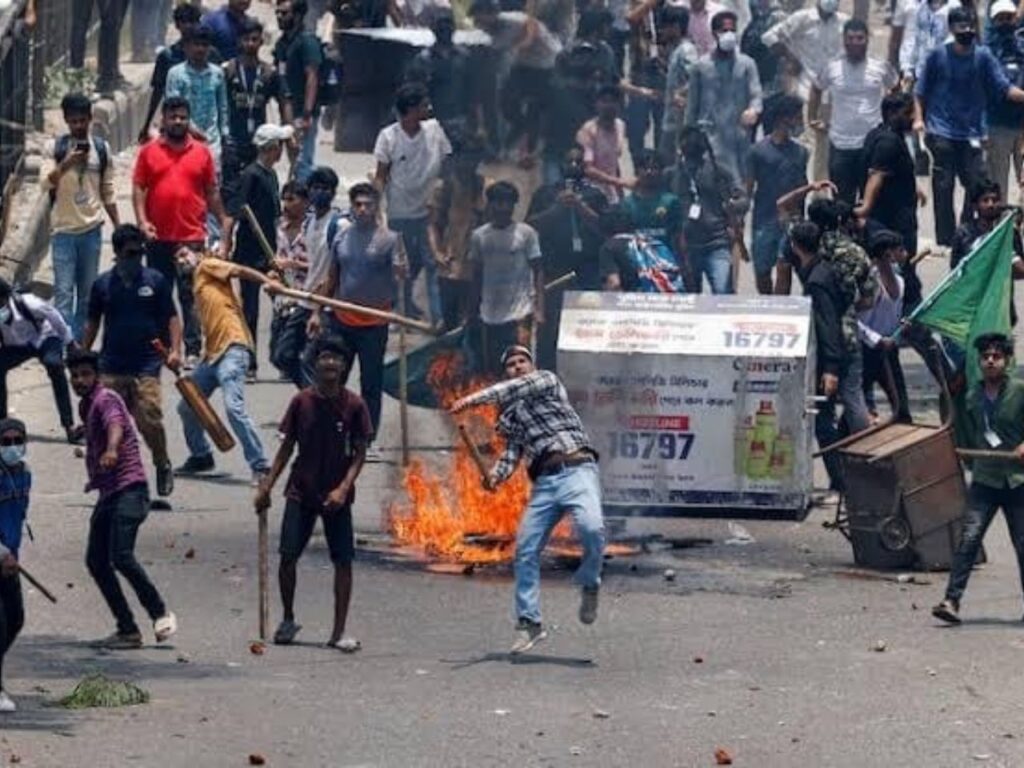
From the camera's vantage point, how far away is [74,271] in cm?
2114

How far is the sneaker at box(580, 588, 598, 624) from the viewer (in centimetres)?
1538

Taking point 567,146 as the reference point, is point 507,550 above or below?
below

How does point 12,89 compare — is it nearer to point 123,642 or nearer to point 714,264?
point 714,264

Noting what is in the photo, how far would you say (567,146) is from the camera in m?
23.2

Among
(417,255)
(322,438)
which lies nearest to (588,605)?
(322,438)

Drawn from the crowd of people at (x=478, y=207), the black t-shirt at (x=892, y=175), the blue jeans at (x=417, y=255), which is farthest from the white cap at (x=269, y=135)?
the black t-shirt at (x=892, y=175)

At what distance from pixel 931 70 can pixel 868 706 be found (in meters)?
10.00

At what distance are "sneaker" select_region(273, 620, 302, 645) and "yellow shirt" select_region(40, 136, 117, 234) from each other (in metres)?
6.17

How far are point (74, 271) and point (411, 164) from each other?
234 cm

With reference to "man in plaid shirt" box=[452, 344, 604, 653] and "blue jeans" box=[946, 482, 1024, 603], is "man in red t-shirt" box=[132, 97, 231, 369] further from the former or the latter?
"blue jeans" box=[946, 482, 1024, 603]

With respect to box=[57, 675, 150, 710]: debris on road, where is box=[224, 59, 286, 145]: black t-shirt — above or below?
above

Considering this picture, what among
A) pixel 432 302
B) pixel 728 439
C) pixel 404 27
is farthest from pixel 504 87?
pixel 728 439

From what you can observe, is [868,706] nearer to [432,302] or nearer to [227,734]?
[227,734]

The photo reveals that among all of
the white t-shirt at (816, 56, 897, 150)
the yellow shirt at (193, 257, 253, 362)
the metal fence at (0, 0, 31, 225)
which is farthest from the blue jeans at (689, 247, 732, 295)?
the metal fence at (0, 0, 31, 225)
